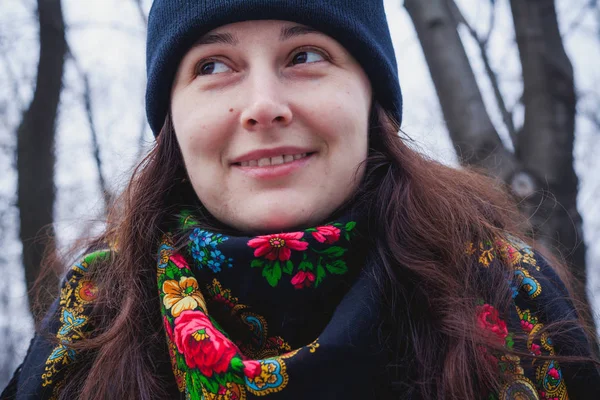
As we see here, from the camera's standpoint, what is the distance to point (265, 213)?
1.61 metres

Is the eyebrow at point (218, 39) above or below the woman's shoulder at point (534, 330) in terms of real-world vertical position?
above

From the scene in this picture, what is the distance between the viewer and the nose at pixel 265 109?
1562mm

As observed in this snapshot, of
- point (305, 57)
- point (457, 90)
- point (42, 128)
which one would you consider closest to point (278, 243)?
point (305, 57)

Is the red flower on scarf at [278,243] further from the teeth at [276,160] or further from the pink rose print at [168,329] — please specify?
the pink rose print at [168,329]

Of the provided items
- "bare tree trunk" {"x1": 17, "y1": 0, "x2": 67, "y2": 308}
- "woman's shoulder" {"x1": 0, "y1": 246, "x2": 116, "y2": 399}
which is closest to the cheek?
"woman's shoulder" {"x1": 0, "y1": 246, "x2": 116, "y2": 399}

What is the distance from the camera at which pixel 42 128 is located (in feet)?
12.5

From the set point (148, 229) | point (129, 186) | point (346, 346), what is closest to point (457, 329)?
point (346, 346)

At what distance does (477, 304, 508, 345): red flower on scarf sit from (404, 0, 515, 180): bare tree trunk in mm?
1307

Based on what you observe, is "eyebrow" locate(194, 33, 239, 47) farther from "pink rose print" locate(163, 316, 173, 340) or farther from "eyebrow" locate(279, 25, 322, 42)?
"pink rose print" locate(163, 316, 173, 340)

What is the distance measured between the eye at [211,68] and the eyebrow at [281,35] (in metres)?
0.06

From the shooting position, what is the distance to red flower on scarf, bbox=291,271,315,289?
1.59 metres

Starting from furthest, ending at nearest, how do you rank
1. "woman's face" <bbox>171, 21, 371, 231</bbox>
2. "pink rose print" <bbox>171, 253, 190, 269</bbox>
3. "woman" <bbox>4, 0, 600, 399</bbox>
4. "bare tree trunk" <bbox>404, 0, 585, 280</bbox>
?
"bare tree trunk" <bbox>404, 0, 585, 280</bbox> → "pink rose print" <bbox>171, 253, 190, 269</bbox> → "woman's face" <bbox>171, 21, 371, 231</bbox> → "woman" <bbox>4, 0, 600, 399</bbox>

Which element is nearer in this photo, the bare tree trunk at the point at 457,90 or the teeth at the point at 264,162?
the teeth at the point at 264,162

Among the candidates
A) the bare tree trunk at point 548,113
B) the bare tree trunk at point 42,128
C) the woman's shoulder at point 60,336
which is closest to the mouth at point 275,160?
the woman's shoulder at point 60,336
